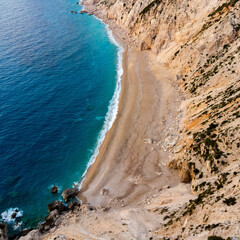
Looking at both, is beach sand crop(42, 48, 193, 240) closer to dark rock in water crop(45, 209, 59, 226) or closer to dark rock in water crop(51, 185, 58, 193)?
dark rock in water crop(45, 209, 59, 226)

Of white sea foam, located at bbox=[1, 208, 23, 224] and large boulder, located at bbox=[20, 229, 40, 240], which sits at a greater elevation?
white sea foam, located at bbox=[1, 208, 23, 224]

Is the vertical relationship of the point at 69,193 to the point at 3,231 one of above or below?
above

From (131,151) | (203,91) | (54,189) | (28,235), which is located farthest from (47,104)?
(203,91)

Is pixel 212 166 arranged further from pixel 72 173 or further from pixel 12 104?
pixel 12 104

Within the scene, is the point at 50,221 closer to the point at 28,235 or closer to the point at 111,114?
the point at 28,235

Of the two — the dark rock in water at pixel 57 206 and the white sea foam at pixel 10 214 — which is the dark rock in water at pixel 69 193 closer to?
the dark rock in water at pixel 57 206

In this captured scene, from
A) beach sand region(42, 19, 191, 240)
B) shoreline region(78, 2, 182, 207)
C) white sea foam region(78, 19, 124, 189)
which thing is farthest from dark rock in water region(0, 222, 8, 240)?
white sea foam region(78, 19, 124, 189)

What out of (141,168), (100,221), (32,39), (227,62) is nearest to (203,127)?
(141,168)
